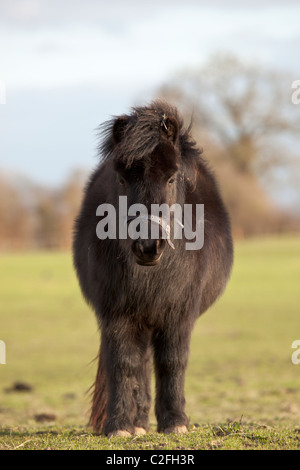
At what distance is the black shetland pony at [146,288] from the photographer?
5.40 meters

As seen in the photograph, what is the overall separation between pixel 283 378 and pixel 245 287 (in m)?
17.2

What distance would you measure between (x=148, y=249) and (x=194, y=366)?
38.3 ft

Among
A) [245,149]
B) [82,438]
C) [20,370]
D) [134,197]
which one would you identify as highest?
[245,149]

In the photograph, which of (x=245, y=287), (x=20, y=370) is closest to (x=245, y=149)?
(x=245, y=287)

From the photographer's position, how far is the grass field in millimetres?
5359

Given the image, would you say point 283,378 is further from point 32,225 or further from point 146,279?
point 32,225

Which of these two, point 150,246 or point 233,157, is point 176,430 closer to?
point 150,246

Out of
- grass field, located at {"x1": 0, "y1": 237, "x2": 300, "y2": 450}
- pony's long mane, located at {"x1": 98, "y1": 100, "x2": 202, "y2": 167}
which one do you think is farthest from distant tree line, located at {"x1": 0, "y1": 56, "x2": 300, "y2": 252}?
pony's long mane, located at {"x1": 98, "y1": 100, "x2": 202, "y2": 167}

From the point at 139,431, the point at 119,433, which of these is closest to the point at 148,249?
the point at 119,433

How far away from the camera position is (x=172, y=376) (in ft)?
19.0


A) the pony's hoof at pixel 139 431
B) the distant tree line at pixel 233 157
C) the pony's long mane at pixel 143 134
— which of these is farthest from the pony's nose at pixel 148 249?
the distant tree line at pixel 233 157

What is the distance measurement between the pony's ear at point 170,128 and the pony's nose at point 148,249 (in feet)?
3.27

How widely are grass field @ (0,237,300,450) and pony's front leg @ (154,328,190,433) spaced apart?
0.22 m

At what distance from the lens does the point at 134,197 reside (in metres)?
5.23
